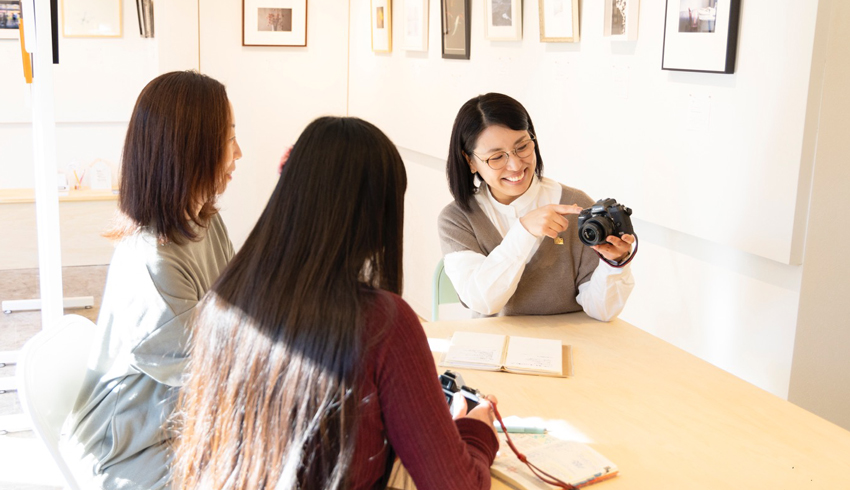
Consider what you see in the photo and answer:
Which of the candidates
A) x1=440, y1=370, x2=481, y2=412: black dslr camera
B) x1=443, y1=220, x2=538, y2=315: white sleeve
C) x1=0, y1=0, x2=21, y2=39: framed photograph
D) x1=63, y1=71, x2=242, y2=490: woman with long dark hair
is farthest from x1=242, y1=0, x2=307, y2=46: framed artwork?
x1=440, y1=370, x2=481, y2=412: black dslr camera

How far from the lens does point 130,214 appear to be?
1793mm

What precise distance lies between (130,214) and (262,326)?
2.59 ft

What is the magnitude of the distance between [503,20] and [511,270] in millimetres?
1699

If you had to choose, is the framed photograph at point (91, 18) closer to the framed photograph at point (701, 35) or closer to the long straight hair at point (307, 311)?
the framed photograph at point (701, 35)

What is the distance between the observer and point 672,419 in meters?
1.66

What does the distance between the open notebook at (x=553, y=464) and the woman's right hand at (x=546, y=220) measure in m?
0.73

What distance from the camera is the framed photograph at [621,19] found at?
271cm

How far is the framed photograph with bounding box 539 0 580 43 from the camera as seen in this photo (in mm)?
3021

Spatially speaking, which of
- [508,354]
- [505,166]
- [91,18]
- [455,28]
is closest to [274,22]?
[91,18]

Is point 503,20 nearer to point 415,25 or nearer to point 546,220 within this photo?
point 415,25

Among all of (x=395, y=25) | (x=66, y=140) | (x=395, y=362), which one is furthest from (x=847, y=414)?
(x=66, y=140)

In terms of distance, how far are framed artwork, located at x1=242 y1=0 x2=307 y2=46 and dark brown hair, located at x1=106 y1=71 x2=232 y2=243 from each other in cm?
362

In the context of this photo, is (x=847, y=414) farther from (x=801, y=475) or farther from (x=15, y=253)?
(x=15, y=253)

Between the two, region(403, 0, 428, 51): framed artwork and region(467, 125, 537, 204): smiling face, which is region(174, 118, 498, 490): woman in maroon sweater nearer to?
region(467, 125, 537, 204): smiling face
